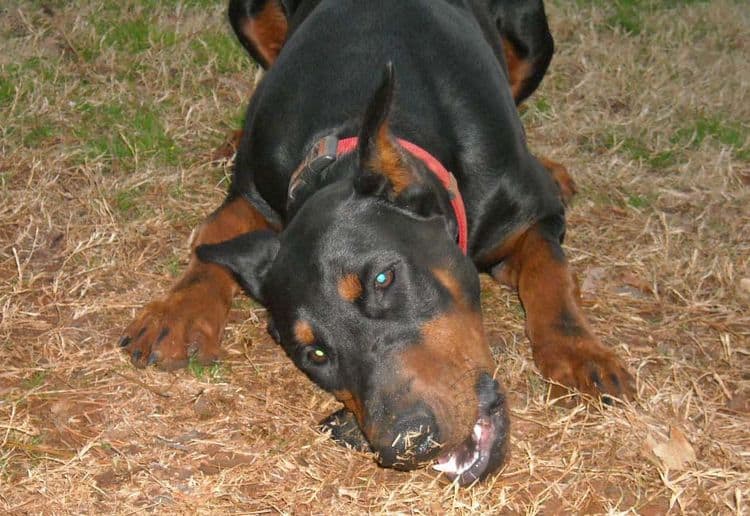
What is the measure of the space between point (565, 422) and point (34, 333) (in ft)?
6.80

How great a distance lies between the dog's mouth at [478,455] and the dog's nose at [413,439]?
28 centimetres

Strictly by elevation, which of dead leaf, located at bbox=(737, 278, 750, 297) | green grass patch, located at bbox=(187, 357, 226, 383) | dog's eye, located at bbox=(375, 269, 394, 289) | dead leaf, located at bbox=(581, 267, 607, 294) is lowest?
dead leaf, located at bbox=(737, 278, 750, 297)

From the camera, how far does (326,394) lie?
372cm

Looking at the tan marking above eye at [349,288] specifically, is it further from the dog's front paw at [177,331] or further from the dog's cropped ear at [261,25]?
the dog's cropped ear at [261,25]

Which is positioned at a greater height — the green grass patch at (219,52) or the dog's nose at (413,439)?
the dog's nose at (413,439)

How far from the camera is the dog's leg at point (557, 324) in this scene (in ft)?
11.7

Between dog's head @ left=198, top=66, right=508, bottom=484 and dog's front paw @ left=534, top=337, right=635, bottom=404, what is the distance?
1.34 feet

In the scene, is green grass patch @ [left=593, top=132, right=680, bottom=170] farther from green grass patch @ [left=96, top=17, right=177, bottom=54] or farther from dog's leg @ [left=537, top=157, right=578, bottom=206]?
green grass patch @ [left=96, top=17, right=177, bottom=54]

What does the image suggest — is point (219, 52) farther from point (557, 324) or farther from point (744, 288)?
point (744, 288)

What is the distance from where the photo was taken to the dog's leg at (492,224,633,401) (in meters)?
3.58

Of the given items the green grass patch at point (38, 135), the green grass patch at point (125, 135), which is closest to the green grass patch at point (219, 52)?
the green grass patch at point (125, 135)

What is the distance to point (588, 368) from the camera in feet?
11.8

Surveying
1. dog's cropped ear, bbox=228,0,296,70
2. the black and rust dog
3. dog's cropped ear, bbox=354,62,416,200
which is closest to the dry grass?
the black and rust dog

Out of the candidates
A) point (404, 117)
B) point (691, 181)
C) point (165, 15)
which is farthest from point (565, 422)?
point (165, 15)
